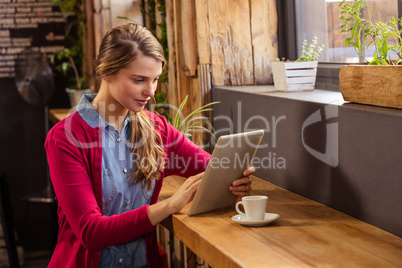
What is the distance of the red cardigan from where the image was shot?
1633 mm

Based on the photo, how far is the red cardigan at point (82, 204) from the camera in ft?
5.36

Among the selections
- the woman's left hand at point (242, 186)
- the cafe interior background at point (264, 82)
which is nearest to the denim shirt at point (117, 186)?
the woman's left hand at point (242, 186)

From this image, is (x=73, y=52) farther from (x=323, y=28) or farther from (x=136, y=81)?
(x=136, y=81)

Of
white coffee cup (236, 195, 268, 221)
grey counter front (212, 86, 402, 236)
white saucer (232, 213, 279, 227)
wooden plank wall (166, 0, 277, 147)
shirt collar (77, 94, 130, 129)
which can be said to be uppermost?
wooden plank wall (166, 0, 277, 147)

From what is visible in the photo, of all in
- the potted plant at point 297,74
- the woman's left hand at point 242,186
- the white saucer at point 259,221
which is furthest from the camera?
the potted plant at point 297,74

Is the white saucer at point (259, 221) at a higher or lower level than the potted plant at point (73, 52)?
lower

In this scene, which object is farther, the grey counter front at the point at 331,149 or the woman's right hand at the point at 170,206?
the woman's right hand at the point at 170,206

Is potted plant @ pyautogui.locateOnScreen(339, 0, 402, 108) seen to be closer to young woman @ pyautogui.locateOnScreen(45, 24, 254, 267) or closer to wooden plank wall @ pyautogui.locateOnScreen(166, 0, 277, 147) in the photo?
young woman @ pyautogui.locateOnScreen(45, 24, 254, 267)

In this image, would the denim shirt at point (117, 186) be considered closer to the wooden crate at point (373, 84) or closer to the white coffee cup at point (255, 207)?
the white coffee cup at point (255, 207)

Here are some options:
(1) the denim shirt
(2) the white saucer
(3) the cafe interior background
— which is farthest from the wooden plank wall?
(2) the white saucer

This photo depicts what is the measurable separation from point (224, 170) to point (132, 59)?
49 centimetres

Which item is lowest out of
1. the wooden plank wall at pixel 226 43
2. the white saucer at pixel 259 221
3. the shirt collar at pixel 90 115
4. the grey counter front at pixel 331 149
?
the white saucer at pixel 259 221

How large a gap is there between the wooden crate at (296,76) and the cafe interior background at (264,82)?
0.19 feet
